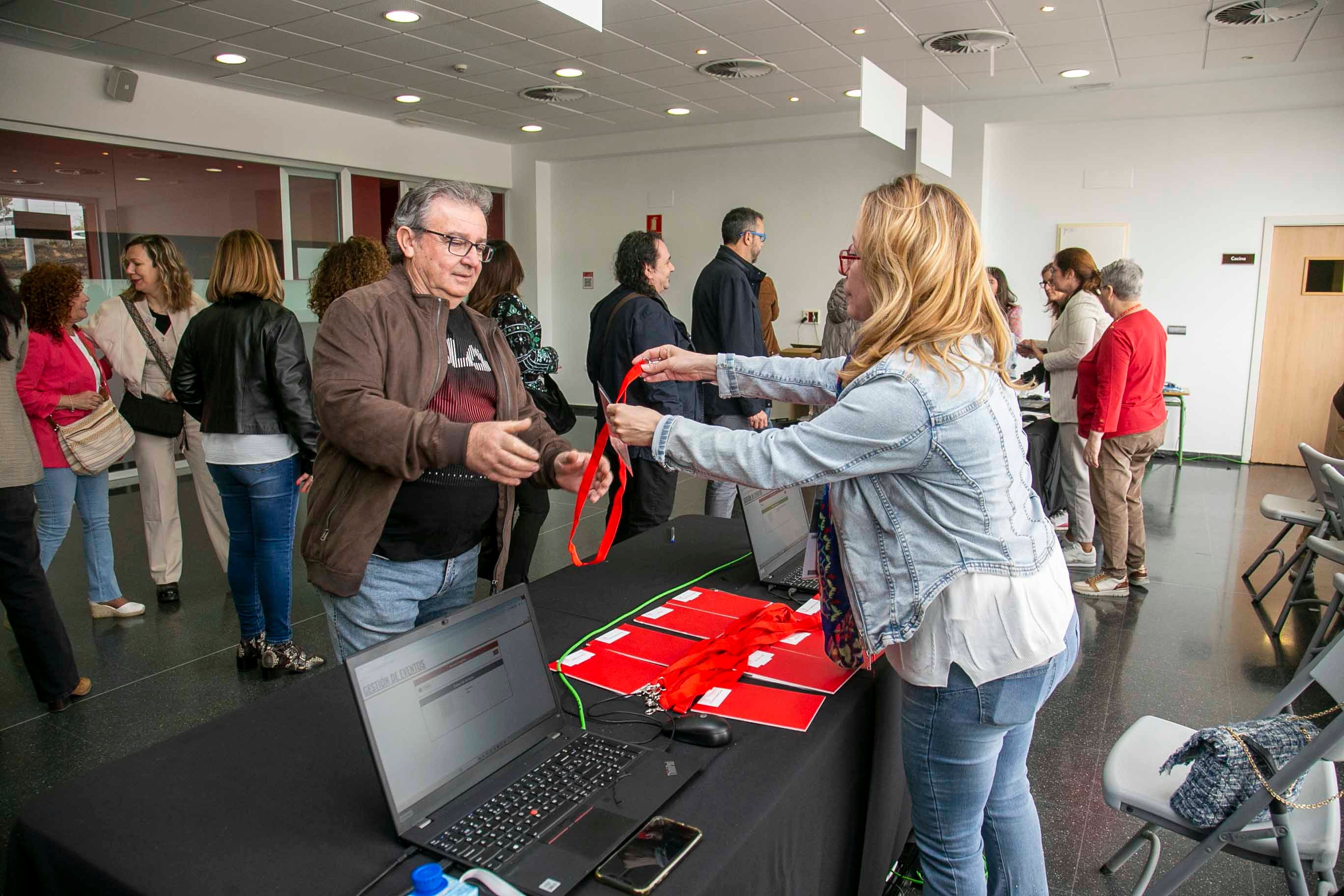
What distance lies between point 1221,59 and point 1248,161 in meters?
1.09

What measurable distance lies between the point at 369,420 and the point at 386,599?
0.42 metres

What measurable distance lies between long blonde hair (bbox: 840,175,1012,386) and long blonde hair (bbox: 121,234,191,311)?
367cm

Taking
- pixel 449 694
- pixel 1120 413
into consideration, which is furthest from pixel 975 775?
pixel 1120 413

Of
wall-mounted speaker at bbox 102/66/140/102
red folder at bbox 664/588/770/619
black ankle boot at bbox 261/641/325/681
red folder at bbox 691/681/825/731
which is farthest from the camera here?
wall-mounted speaker at bbox 102/66/140/102

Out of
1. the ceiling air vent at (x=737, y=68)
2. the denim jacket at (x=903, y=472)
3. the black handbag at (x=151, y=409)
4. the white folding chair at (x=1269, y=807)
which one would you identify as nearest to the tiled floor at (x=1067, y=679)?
the white folding chair at (x=1269, y=807)

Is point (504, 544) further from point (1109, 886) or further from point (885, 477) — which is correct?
point (1109, 886)

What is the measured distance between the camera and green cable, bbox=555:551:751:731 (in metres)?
1.50

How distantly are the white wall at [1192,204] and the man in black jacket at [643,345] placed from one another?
5.98 m


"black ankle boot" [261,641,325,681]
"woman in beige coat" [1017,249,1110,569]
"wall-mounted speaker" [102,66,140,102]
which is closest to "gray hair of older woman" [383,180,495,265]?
"black ankle boot" [261,641,325,681]

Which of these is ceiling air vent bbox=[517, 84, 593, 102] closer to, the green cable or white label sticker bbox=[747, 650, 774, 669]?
the green cable

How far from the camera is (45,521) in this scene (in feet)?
12.1

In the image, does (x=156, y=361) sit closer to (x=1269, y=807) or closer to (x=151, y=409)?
(x=151, y=409)

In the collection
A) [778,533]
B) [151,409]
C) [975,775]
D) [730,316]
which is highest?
[730,316]

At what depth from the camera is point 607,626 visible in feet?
6.14
